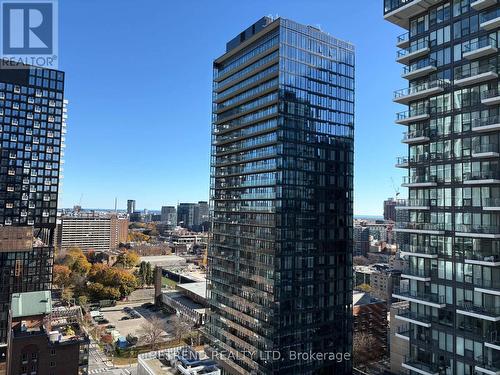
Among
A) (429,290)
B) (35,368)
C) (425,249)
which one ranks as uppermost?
(425,249)

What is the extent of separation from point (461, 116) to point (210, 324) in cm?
6417

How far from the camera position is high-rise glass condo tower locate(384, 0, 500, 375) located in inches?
1551

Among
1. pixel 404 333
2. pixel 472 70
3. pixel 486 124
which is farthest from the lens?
pixel 404 333

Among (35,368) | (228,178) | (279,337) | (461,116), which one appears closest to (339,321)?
(279,337)

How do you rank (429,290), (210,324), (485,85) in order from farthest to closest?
(210,324)
(429,290)
(485,85)

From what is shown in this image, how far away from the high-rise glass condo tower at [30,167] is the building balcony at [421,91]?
88.7m

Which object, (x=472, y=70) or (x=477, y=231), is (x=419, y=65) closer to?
(x=472, y=70)

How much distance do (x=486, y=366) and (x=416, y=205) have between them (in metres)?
18.6

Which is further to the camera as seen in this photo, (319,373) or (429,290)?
(319,373)

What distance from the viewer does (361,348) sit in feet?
291

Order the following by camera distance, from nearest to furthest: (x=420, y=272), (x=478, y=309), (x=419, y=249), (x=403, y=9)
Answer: (x=478, y=309) < (x=420, y=272) < (x=419, y=249) < (x=403, y=9)

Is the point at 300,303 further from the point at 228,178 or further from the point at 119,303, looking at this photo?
the point at 119,303

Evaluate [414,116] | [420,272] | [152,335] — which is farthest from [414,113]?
[152,335]

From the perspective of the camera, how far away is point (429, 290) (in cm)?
4475
